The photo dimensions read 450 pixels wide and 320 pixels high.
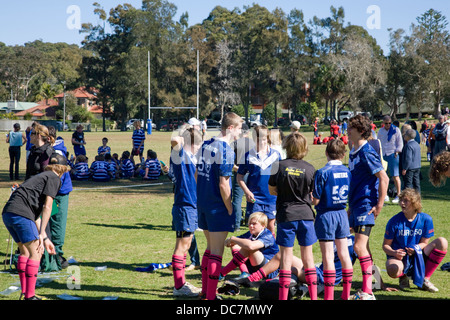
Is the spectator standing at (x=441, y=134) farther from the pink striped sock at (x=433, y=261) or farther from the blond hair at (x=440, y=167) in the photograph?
the blond hair at (x=440, y=167)

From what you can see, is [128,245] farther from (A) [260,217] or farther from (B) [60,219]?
(A) [260,217]

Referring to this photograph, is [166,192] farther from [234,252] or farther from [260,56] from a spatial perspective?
[260,56]

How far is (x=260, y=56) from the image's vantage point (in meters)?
70.1

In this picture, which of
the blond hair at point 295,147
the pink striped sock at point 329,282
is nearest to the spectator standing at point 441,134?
the blond hair at point 295,147

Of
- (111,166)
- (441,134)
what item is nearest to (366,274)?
(441,134)

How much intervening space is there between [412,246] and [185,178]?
9.37 feet

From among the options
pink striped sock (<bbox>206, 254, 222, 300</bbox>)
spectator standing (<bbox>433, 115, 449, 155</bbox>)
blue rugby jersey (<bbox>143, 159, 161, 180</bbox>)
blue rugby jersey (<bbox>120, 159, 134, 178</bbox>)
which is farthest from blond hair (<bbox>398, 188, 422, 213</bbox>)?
blue rugby jersey (<bbox>120, 159, 134, 178</bbox>)

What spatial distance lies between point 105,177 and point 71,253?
9175 mm

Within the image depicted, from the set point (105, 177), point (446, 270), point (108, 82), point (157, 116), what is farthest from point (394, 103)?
point (446, 270)

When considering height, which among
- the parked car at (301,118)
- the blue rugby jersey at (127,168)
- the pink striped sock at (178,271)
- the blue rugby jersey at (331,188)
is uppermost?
the parked car at (301,118)

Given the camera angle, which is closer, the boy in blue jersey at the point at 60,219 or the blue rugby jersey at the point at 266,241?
the blue rugby jersey at the point at 266,241

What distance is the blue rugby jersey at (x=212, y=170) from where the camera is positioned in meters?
5.44

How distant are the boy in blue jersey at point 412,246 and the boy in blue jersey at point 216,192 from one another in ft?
6.91

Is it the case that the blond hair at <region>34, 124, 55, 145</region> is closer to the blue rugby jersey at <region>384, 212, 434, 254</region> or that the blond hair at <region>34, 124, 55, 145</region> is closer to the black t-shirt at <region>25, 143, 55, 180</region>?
the black t-shirt at <region>25, 143, 55, 180</region>
